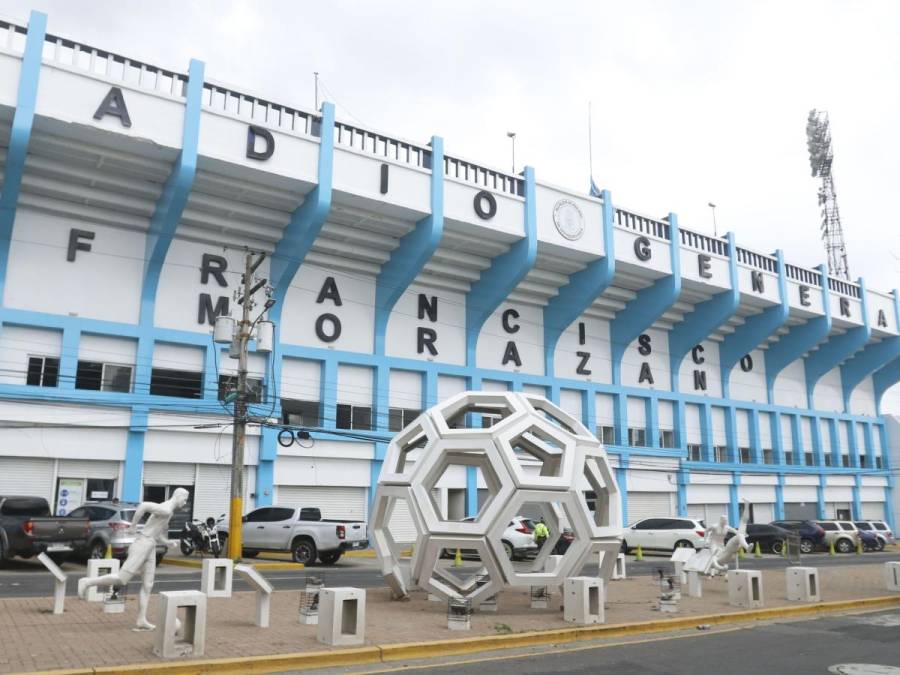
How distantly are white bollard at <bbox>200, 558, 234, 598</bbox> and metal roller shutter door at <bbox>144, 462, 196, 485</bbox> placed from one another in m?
14.3

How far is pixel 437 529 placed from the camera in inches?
458

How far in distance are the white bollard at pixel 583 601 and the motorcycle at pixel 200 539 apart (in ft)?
47.9

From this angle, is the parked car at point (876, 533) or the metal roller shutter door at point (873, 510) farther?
the metal roller shutter door at point (873, 510)

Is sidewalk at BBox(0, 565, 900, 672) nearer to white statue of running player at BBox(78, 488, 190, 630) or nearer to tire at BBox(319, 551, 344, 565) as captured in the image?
white statue of running player at BBox(78, 488, 190, 630)

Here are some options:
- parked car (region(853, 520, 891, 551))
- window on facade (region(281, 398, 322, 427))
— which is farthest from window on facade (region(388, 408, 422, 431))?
parked car (region(853, 520, 891, 551))

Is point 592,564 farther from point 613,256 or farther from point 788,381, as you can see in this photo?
point 788,381

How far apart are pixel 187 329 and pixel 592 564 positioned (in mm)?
16084

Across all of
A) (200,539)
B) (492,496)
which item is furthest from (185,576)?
(492,496)

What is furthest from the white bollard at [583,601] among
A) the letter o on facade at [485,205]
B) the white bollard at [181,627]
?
the letter o on facade at [485,205]

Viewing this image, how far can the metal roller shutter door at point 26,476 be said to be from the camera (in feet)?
77.9

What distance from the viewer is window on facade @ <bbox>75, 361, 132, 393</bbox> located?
2544cm

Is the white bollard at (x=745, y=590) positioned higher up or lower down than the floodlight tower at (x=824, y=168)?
lower down

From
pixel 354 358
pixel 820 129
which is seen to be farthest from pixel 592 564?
pixel 820 129

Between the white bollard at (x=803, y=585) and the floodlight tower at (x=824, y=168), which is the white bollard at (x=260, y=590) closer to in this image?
the white bollard at (x=803, y=585)
